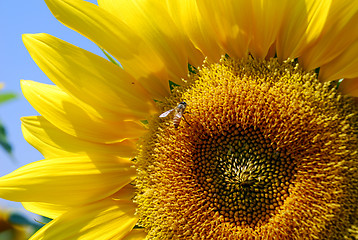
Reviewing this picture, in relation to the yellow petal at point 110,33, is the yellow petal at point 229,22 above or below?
below

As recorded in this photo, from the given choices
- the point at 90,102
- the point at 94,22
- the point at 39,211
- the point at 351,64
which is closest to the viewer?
the point at 351,64

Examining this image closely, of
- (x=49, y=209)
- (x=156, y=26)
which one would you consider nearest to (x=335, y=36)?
(x=156, y=26)

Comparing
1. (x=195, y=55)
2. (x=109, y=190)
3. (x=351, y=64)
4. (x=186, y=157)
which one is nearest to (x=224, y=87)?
(x=195, y=55)

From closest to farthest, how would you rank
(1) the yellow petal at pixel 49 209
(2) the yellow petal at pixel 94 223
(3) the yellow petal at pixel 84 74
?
(3) the yellow petal at pixel 84 74, (2) the yellow petal at pixel 94 223, (1) the yellow petal at pixel 49 209

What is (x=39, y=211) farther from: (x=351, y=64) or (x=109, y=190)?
(x=351, y=64)

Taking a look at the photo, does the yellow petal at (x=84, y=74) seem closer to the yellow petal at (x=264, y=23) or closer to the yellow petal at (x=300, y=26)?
the yellow petal at (x=264, y=23)

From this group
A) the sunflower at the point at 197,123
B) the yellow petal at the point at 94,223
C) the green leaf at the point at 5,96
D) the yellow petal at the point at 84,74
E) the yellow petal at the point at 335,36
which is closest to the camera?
the yellow petal at the point at 335,36

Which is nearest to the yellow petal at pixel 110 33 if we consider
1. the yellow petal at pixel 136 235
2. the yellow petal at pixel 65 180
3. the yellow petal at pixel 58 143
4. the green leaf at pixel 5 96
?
the yellow petal at pixel 58 143
